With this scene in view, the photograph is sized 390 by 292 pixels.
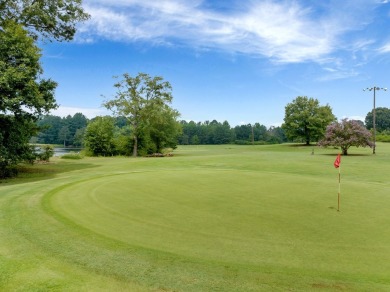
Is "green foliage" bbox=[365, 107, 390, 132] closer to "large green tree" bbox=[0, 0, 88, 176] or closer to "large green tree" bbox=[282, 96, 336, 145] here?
"large green tree" bbox=[282, 96, 336, 145]

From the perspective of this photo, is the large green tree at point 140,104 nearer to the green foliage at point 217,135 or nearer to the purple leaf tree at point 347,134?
the purple leaf tree at point 347,134

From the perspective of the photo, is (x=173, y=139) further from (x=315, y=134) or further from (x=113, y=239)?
(x=113, y=239)

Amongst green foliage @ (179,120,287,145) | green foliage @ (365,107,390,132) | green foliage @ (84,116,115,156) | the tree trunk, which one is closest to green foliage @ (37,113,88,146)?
green foliage @ (179,120,287,145)

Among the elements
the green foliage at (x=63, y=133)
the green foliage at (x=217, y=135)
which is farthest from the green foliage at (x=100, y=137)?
the green foliage at (x=63, y=133)

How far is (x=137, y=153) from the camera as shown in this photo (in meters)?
47.2

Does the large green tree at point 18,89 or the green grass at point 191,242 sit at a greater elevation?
the large green tree at point 18,89

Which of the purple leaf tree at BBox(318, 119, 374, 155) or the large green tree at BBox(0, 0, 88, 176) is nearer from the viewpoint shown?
the large green tree at BBox(0, 0, 88, 176)

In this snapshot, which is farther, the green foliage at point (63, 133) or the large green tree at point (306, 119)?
the green foliage at point (63, 133)

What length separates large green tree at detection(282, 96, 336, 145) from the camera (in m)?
60.8

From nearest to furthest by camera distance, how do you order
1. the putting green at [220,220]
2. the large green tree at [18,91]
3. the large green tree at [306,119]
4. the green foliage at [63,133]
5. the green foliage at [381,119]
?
1. the putting green at [220,220]
2. the large green tree at [18,91]
3. the large green tree at [306,119]
4. the green foliage at [381,119]
5. the green foliage at [63,133]

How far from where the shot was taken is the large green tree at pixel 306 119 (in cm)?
6075

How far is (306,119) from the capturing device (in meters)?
61.5

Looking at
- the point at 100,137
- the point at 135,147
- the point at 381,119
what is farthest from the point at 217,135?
the point at 100,137

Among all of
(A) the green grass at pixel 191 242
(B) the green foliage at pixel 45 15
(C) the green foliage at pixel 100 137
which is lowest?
(A) the green grass at pixel 191 242
